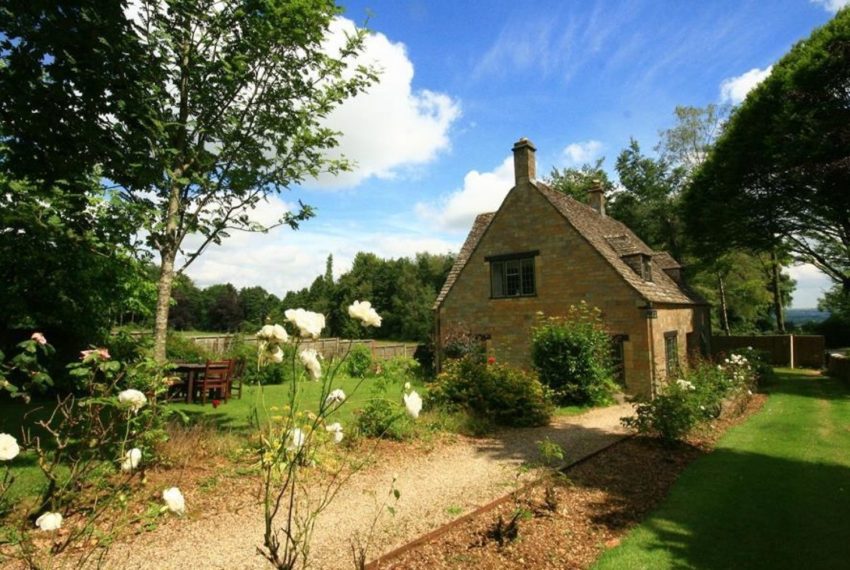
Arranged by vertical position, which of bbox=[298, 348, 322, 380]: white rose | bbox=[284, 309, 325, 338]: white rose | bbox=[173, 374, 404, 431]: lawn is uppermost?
bbox=[284, 309, 325, 338]: white rose

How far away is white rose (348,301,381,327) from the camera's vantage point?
2715 millimetres

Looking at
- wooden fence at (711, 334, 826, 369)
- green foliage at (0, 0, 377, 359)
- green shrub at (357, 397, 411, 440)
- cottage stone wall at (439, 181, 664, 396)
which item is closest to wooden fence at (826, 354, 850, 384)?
wooden fence at (711, 334, 826, 369)

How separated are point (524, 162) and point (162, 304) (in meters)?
15.2

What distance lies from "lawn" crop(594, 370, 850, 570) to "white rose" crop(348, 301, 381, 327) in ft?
12.8

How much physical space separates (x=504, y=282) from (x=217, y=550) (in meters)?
Answer: 15.6

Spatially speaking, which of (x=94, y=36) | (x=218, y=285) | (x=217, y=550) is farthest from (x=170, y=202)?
(x=218, y=285)

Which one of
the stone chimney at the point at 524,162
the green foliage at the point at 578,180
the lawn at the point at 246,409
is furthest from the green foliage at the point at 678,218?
the lawn at the point at 246,409

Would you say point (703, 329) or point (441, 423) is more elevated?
point (703, 329)

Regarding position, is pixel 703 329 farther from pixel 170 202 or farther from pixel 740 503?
pixel 170 202

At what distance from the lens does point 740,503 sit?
6.54 metres

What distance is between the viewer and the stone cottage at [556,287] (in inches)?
615

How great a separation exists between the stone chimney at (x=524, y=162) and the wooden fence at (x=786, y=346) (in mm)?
17829

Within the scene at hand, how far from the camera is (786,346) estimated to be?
92.1ft

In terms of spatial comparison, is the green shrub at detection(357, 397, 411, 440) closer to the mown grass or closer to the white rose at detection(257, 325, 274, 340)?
the mown grass
